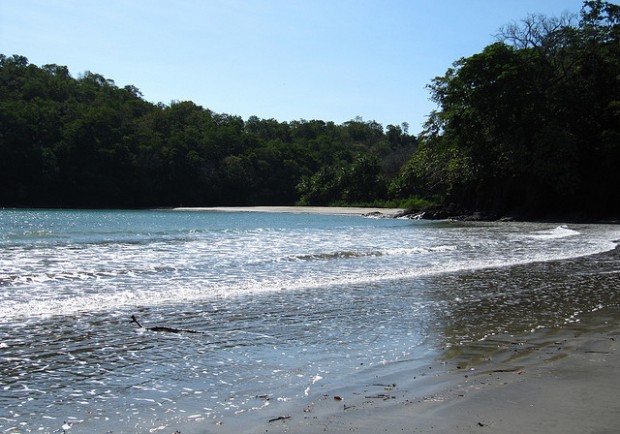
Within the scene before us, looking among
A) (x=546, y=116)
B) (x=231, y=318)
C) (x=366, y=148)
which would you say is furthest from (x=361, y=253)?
(x=366, y=148)

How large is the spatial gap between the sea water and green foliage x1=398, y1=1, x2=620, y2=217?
80.8 ft

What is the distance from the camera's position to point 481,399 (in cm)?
438

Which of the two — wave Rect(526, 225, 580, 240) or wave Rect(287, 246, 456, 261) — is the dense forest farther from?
wave Rect(287, 246, 456, 261)

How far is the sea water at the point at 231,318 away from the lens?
463 cm

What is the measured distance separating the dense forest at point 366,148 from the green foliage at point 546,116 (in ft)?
0.31

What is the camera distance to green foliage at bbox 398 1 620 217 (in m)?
38.7

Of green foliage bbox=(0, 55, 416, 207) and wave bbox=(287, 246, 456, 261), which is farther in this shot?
Result: green foliage bbox=(0, 55, 416, 207)

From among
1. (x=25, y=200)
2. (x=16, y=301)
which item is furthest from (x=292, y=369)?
(x=25, y=200)

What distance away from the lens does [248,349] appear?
6203 millimetres

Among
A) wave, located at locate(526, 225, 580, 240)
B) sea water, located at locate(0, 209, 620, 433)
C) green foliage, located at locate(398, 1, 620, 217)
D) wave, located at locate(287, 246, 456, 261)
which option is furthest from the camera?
green foliage, located at locate(398, 1, 620, 217)

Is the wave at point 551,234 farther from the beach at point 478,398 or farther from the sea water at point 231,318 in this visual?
the beach at point 478,398

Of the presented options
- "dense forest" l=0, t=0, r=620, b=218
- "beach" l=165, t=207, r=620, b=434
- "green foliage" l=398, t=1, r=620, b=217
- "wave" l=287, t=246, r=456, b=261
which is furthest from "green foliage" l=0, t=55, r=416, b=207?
"beach" l=165, t=207, r=620, b=434

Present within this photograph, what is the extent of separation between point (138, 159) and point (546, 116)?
56.2 meters

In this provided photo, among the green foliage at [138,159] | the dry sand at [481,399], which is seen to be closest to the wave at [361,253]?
the dry sand at [481,399]
